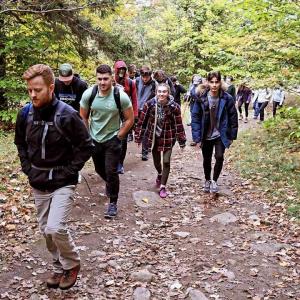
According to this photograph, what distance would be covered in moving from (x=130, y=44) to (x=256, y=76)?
4.19 meters

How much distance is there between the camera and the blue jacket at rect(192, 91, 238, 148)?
727 cm

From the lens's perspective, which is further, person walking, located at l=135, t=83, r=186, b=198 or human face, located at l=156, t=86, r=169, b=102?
person walking, located at l=135, t=83, r=186, b=198

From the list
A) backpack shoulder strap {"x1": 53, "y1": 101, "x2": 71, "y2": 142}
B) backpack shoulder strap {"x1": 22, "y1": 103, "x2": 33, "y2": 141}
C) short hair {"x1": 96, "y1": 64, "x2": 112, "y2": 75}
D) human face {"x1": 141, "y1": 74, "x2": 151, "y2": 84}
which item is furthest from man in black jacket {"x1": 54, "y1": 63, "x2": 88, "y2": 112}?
human face {"x1": 141, "y1": 74, "x2": 151, "y2": 84}

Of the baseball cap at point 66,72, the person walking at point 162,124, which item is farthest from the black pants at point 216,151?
the baseball cap at point 66,72

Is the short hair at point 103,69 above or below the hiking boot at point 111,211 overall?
above

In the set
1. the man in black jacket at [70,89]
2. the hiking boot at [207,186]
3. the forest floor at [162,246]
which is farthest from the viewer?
the hiking boot at [207,186]

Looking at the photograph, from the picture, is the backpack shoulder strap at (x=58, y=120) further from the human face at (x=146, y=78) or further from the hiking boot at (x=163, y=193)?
the human face at (x=146, y=78)

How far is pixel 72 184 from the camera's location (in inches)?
161

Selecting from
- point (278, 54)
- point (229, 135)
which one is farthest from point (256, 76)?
point (229, 135)

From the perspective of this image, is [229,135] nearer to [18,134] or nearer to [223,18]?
[18,134]

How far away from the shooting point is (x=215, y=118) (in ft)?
24.0

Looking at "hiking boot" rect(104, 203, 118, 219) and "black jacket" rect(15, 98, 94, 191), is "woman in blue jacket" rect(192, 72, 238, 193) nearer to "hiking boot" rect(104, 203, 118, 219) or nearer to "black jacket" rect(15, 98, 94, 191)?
"hiking boot" rect(104, 203, 118, 219)

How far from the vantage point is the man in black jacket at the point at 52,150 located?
3808 millimetres

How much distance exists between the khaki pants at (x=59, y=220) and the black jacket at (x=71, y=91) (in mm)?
2947
